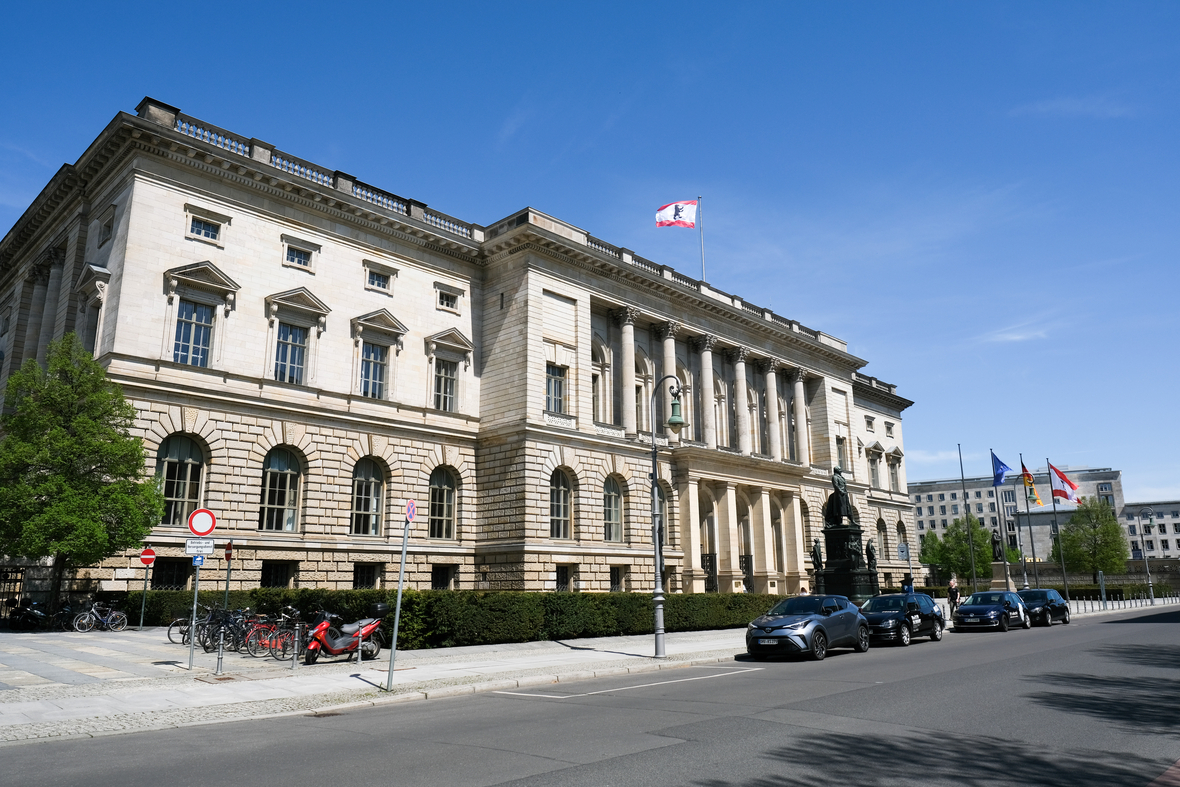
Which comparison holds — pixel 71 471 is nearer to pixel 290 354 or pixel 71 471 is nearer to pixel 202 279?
pixel 202 279

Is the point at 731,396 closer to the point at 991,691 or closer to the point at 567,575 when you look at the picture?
the point at 567,575

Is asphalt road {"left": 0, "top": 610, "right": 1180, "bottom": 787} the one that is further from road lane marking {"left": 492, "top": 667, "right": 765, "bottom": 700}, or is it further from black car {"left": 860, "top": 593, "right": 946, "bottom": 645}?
black car {"left": 860, "top": 593, "right": 946, "bottom": 645}

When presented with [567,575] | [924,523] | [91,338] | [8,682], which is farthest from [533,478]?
[924,523]

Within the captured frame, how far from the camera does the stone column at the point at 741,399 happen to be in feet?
172

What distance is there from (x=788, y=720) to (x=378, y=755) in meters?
5.68

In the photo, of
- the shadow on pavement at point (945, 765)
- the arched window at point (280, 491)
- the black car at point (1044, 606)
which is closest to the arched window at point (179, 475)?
the arched window at point (280, 491)

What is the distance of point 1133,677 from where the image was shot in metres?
16.0

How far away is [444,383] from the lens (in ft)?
134

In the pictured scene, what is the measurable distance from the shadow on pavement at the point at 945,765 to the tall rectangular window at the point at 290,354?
29.8 metres

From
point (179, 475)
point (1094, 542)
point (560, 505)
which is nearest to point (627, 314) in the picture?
point (560, 505)

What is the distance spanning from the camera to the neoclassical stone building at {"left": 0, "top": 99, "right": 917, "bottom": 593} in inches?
1240

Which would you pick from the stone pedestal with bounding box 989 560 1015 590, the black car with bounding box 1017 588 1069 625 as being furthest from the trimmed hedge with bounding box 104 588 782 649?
the stone pedestal with bounding box 989 560 1015 590

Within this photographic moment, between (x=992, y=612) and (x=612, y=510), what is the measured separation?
18743 millimetres

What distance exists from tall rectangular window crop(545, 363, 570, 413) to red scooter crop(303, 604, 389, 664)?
2136cm
